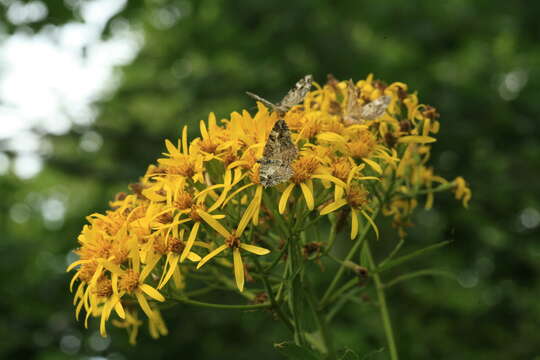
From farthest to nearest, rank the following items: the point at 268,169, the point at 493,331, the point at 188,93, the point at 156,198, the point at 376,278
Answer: the point at 188,93, the point at 493,331, the point at 376,278, the point at 156,198, the point at 268,169

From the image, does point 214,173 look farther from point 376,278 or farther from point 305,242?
point 376,278

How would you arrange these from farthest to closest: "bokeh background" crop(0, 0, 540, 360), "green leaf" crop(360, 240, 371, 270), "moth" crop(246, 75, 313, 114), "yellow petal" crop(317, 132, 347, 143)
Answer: "bokeh background" crop(0, 0, 540, 360), "green leaf" crop(360, 240, 371, 270), "moth" crop(246, 75, 313, 114), "yellow petal" crop(317, 132, 347, 143)

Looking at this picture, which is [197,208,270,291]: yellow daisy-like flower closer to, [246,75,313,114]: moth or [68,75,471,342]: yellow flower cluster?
[68,75,471,342]: yellow flower cluster

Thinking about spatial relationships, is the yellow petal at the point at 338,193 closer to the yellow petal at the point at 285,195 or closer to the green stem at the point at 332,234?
the yellow petal at the point at 285,195

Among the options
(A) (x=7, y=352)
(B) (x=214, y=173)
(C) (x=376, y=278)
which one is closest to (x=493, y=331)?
(C) (x=376, y=278)

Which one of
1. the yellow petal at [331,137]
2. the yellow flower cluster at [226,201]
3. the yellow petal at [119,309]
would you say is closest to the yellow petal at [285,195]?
the yellow flower cluster at [226,201]

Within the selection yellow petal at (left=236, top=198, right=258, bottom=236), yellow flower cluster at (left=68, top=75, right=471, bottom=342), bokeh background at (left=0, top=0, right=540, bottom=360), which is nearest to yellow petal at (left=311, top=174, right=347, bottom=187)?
yellow flower cluster at (left=68, top=75, right=471, bottom=342)
